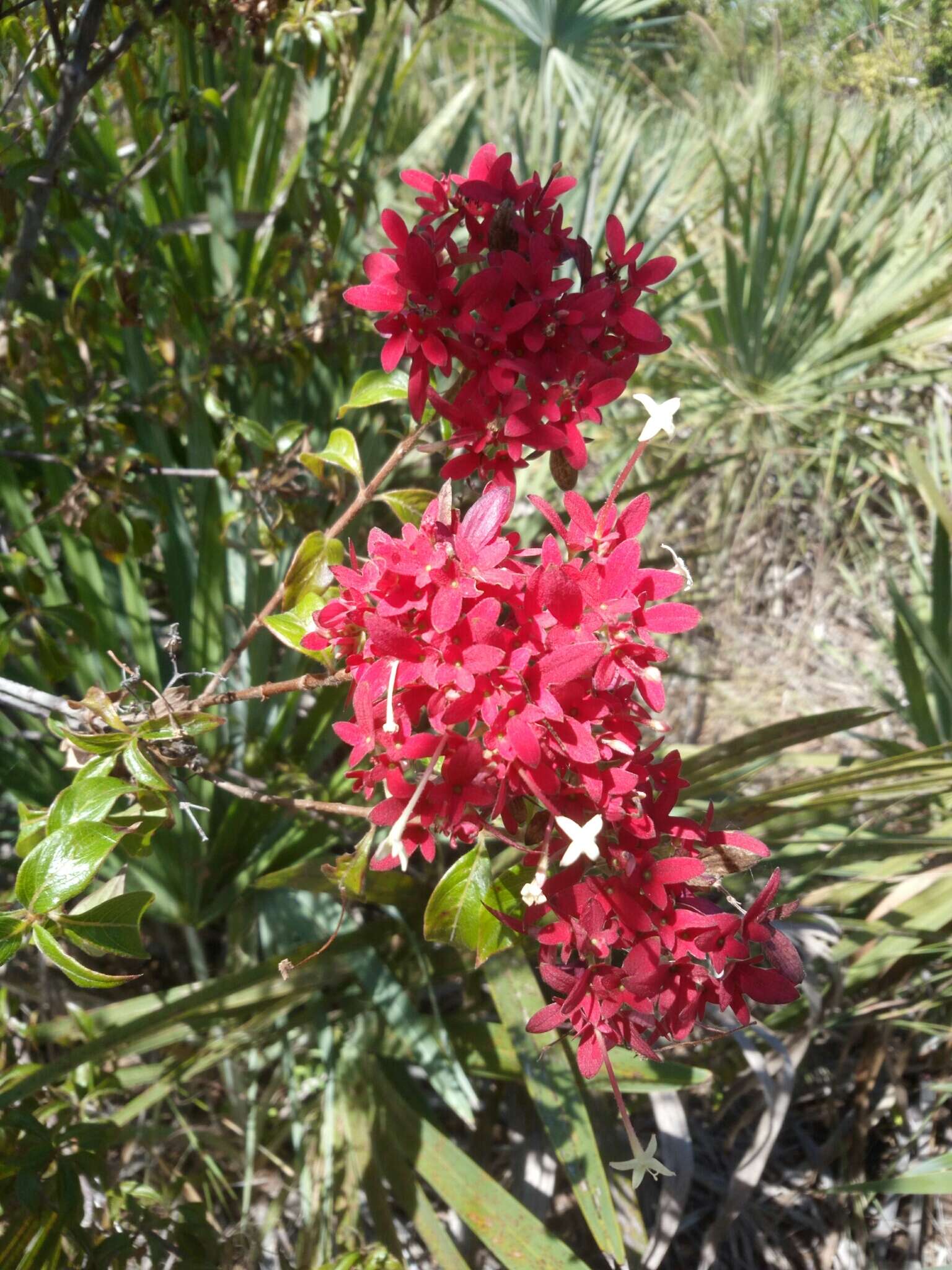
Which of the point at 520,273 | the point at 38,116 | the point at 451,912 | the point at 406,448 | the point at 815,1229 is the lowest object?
the point at 815,1229

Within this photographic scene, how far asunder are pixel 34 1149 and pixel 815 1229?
1003 millimetres

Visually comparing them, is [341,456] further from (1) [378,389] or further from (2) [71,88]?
(2) [71,88]

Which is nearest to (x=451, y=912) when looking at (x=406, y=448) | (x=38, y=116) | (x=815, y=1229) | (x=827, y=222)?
A: (x=406, y=448)

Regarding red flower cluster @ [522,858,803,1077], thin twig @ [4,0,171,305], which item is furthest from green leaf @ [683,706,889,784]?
thin twig @ [4,0,171,305]

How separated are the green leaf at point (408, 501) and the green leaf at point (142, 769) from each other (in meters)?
0.25

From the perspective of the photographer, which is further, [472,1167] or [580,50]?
[580,50]

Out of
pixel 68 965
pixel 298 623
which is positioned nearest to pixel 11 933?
pixel 68 965

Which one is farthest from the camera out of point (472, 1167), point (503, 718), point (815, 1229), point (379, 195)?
point (379, 195)

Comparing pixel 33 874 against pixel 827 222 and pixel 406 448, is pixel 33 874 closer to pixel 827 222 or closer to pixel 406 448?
pixel 406 448

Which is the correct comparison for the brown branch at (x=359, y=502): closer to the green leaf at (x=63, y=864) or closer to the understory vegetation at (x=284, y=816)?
the understory vegetation at (x=284, y=816)

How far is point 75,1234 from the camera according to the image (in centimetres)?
72

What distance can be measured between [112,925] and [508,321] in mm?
436

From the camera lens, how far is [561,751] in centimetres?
51

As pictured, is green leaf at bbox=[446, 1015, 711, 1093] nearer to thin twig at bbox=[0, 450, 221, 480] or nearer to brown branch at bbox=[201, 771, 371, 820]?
brown branch at bbox=[201, 771, 371, 820]
